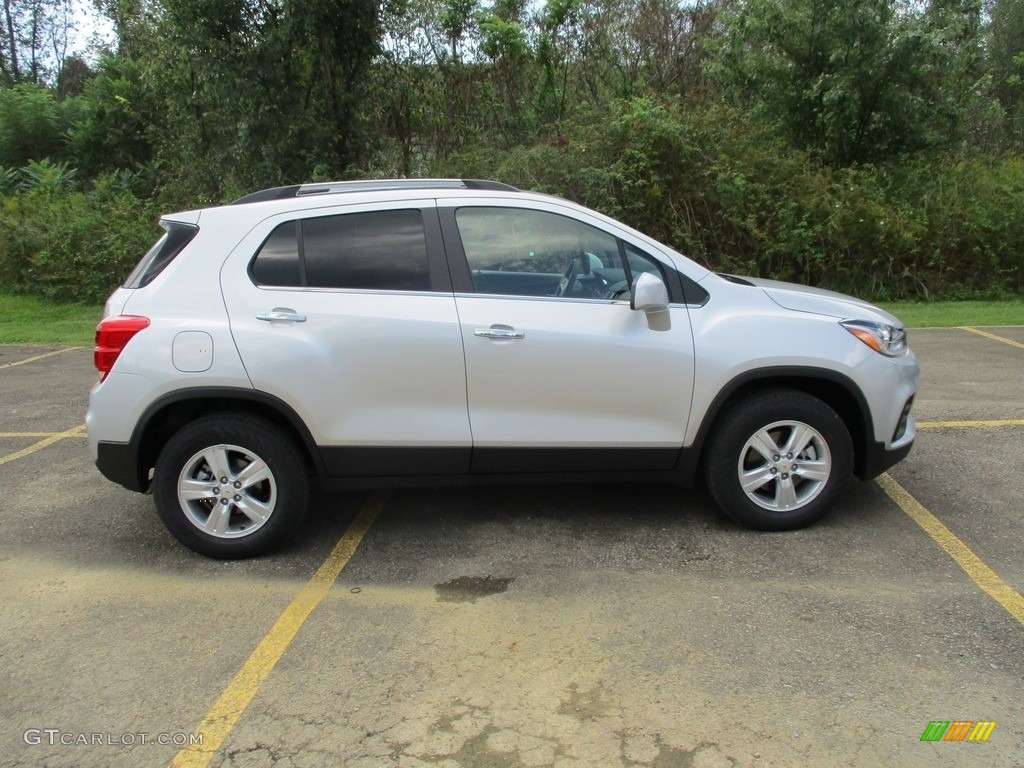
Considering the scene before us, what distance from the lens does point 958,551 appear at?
432 centimetres

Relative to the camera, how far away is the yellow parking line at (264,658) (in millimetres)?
2980

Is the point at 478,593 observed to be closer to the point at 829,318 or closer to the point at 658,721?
the point at 658,721

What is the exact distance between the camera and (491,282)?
14.5 feet

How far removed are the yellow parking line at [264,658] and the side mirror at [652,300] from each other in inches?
76.9

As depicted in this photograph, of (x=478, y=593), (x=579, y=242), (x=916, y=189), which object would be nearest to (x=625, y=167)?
(x=916, y=189)

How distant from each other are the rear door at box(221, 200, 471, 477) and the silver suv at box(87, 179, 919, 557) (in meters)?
0.01

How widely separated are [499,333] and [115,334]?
189 centimetres

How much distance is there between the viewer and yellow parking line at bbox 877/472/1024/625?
3.82 m

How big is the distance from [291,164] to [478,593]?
35.5 ft

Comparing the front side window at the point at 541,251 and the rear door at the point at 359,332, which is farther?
the front side window at the point at 541,251

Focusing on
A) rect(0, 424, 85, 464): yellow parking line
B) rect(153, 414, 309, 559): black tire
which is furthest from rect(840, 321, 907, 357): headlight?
rect(0, 424, 85, 464): yellow parking line

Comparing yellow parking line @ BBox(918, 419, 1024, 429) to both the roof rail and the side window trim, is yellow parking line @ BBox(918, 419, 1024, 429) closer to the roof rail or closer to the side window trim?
the roof rail

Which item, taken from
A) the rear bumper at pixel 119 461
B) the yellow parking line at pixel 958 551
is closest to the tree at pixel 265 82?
the rear bumper at pixel 119 461

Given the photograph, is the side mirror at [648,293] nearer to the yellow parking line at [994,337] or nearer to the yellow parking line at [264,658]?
the yellow parking line at [264,658]
